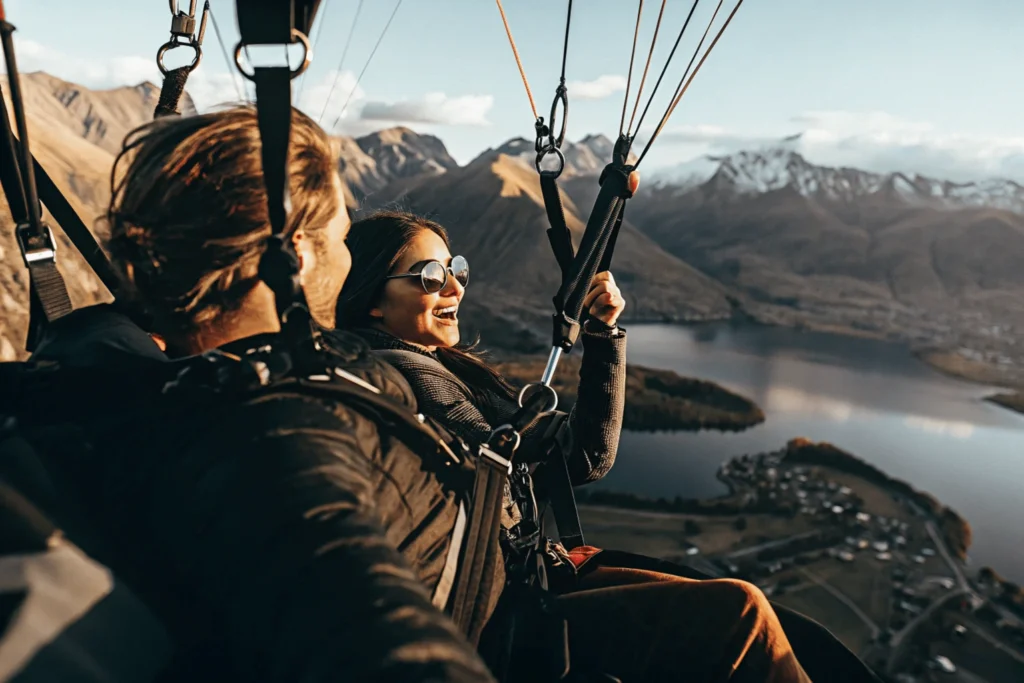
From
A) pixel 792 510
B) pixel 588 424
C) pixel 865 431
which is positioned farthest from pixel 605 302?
pixel 865 431

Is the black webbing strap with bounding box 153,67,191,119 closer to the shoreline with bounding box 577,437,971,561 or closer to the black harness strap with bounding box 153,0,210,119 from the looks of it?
the black harness strap with bounding box 153,0,210,119

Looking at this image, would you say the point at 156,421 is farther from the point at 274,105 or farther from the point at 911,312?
the point at 911,312

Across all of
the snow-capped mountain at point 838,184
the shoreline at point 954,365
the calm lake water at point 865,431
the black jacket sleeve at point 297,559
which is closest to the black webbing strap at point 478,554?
the black jacket sleeve at point 297,559

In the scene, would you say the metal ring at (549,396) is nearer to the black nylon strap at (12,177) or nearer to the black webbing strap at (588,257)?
the black webbing strap at (588,257)

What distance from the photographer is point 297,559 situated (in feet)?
1.98

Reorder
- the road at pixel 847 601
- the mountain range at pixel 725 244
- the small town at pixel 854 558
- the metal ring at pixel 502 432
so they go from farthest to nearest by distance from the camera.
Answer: the mountain range at pixel 725 244 < the road at pixel 847 601 < the small town at pixel 854 558 < the metal ring at pixel 502 432

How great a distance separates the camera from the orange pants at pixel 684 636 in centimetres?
116

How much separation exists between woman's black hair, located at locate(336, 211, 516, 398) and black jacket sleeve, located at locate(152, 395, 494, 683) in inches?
35.5

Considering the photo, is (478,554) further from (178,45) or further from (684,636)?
(178,45)

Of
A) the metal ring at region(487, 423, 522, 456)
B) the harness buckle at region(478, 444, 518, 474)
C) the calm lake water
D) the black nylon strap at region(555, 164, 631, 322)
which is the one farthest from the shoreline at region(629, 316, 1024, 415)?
the harness buckle at region(478, 444, 518, 474)

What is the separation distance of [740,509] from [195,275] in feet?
95.2

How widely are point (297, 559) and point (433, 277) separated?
3.34 ft

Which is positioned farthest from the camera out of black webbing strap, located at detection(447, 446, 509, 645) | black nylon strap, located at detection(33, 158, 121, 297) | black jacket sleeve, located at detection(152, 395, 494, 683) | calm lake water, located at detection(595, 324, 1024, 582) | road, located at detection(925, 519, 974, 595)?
calm lake water, located at detection(595, 324, 1024, 582)

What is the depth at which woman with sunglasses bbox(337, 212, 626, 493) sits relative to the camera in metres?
1.58
